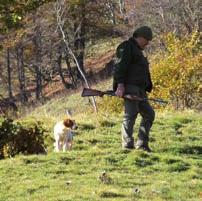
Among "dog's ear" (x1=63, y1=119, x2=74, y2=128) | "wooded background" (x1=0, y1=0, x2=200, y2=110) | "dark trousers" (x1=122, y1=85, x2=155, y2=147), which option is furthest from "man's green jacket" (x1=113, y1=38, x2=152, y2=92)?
"wooded background" (x1=0, y1=0, x2=200, y2=110)

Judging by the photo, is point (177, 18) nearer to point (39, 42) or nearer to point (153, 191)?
point (39, 42)

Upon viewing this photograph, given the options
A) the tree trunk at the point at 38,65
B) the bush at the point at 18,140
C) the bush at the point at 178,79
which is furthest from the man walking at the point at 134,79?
the tree trunk at the point at 38,65

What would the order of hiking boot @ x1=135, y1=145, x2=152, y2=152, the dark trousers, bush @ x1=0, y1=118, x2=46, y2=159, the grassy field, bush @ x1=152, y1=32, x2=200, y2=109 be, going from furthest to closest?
1. bush @ x1=152, y1=32, x2=200, y2=109
2. bush @ x1=0, y1=118, x2=46, y2=159
3. hiking boot @ x1=135, y1=145, x2=152, y2=152
4. the dark trousers
5. the grassy field

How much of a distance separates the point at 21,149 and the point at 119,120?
3824 millimetres

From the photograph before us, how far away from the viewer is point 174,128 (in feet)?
45.3

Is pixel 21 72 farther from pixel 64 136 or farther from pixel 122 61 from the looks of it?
pixel 122 61

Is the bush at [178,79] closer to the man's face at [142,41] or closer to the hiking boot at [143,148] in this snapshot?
the hiking boot at [143,148]

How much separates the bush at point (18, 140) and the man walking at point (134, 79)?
5.35ft

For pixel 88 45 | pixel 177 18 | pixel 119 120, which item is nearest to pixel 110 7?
pixel 88 45

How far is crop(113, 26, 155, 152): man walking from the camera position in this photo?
32.7ft

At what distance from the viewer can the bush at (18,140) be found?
10.9 metres

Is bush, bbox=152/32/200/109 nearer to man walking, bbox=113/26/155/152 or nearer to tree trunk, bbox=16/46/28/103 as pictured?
man walking, bbox=113/26/155/152

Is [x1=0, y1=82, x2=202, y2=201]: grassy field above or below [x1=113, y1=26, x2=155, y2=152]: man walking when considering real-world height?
below

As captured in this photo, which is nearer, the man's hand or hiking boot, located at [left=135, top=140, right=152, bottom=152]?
the man's hand
